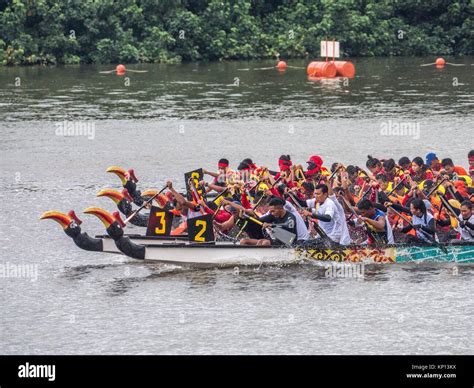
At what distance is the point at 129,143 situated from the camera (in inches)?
1561

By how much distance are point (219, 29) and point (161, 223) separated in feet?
139

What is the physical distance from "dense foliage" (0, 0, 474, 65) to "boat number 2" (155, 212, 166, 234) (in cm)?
3830

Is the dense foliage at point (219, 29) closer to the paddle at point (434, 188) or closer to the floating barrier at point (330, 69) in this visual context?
the floating barrier at point (330, 69)

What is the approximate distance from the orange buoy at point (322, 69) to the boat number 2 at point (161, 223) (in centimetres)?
3556

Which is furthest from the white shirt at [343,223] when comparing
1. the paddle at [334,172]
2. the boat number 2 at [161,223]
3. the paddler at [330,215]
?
the boat number 2 at [161,223]

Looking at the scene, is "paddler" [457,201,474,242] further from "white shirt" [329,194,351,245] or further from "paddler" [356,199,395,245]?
"white shirt" [329,194,351,245]

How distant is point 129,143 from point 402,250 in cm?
1927

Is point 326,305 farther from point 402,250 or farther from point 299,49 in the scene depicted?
point 299,49

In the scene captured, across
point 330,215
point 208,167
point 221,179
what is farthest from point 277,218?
point 208,167

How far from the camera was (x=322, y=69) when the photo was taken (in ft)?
188

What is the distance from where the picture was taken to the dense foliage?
5981 cm

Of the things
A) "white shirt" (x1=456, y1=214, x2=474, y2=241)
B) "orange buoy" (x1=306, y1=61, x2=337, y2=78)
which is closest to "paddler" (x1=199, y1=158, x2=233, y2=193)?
"white shirt" (x1=456, y1=214, x2=474, y2=241)

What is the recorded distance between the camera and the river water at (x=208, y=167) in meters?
18.9
